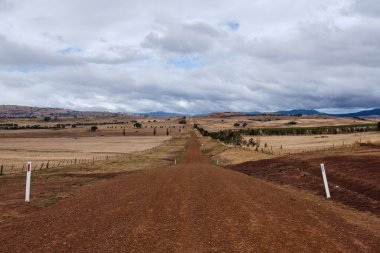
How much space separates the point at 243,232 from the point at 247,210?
102 inches

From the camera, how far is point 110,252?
7.73m

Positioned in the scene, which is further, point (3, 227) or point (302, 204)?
point (302, 204)

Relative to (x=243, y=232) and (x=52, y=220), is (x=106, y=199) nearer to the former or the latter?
(x=52, y=220)

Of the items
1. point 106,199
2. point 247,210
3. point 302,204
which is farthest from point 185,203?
point 302,204

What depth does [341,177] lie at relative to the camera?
1908cm

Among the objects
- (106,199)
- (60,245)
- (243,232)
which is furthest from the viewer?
(106,199)

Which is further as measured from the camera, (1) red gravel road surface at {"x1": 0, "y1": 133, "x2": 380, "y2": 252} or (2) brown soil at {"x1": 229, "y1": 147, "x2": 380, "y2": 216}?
(2) brown soil at {"x1": 229, "y1": 147, "x2": 380, "y2": 216}

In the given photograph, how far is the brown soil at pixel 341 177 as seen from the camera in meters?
14.8

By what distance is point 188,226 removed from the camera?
384 inches

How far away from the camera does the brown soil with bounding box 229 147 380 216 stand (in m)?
14.8

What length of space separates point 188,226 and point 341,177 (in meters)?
12.1

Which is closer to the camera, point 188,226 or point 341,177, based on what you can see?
point 188,226

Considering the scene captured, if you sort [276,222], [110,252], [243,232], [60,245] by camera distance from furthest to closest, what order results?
[276,222] < [243,232] < [60,245] < [110,252]

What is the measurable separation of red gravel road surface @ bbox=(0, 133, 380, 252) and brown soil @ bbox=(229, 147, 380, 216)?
1334mm
